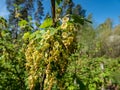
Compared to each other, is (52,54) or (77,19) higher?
(77,19)

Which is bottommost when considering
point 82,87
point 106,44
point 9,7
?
point 82,87

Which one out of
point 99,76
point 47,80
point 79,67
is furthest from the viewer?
point 79,67

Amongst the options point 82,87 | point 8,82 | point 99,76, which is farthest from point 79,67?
point 82,87

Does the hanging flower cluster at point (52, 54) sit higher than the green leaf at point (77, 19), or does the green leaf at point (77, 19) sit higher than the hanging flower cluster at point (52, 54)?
the green leaf at point (77, 19)

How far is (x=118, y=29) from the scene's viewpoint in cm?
5762

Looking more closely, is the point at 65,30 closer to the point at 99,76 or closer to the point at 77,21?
the point at 77,21

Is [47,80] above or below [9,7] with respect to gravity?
below

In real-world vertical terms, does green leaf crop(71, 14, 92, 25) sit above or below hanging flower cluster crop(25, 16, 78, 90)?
above

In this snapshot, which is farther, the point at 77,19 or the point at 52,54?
the point at 77,19

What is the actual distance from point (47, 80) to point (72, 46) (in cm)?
24

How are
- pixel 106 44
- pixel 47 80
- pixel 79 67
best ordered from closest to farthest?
pixel 47 80, pixel 79 67, pixel 106 44

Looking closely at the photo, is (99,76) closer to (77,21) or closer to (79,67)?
(79,67)

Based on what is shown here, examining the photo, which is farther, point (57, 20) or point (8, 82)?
point (8, 82)

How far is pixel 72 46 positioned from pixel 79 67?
438 inches
